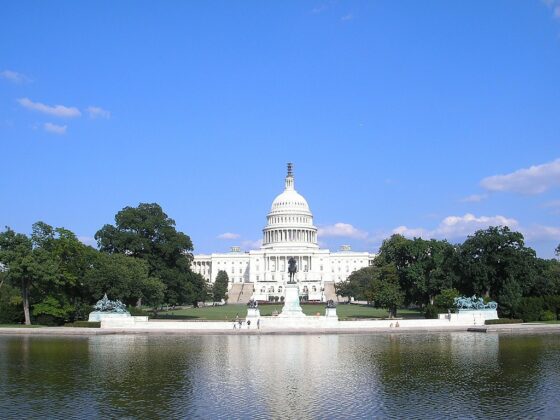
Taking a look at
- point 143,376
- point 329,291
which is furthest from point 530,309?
point 329,291

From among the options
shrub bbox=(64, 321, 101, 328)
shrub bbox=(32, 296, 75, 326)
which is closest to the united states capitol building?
shrub bbox=(32, 296, 75, 326)

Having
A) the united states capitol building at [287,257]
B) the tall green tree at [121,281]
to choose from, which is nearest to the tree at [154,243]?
the tall green tree at [121,281]

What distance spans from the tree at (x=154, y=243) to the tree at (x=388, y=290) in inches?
777

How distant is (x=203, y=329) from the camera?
47.9m

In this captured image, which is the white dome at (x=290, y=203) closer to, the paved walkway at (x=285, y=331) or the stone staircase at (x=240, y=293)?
the stone staircase at (x=240, y=293)

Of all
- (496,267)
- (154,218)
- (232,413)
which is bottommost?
(232,413)

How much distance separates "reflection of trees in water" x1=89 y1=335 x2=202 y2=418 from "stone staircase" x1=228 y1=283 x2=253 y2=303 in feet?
345

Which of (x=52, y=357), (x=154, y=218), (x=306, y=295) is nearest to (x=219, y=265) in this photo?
(x=306, y=295)

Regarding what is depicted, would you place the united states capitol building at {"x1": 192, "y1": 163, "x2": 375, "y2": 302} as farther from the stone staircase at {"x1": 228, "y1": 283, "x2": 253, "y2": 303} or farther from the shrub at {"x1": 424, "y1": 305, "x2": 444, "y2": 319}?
the shrub at {"x1": 424, "y1": 305, "x2": 444, "y2": 319}

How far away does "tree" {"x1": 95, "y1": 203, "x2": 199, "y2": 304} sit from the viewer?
229ft

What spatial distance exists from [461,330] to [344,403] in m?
30.4

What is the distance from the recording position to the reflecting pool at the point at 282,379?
18250 mm

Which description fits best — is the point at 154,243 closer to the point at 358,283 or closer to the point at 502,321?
the point at 502,321

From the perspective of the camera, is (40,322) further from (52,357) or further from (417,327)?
(417,327)
